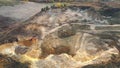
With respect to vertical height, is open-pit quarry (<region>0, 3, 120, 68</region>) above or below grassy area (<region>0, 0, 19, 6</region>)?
above

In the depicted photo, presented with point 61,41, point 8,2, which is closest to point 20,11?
point 8,2

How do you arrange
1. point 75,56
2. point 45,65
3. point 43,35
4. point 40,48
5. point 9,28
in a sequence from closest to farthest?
point 45,65 → point 75,56 → point 40,48 → point 43,35 → point 9,28

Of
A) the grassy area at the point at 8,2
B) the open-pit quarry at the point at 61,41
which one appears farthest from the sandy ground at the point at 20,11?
the open-pit quarry at the point at 61,41

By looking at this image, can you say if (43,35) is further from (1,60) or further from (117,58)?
(117,58)

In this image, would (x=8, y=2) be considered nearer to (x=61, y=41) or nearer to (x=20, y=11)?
(x=20, y=11)

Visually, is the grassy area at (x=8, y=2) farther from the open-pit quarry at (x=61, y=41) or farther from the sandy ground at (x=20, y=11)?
the open-pit quarry at (x=61, y=41)

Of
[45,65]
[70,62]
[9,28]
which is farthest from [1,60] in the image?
[9,28]

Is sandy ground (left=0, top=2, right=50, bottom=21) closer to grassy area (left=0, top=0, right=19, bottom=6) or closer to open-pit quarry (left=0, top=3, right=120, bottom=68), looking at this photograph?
grassy area (left=0, top=0, right=19, bottom=6)

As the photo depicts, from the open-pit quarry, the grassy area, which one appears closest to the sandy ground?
the grassy area
